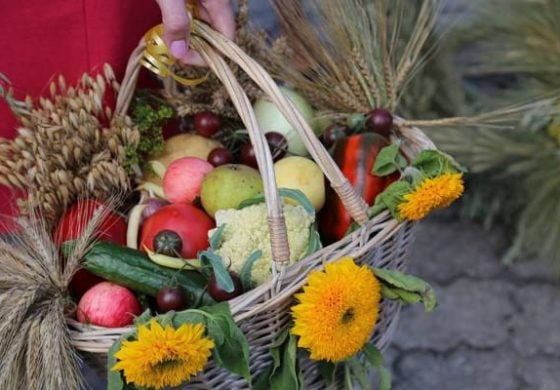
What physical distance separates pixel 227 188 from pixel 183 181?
0.10m

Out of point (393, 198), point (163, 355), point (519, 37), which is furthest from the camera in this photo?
point (519, 37)

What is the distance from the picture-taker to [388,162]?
47.1 inches

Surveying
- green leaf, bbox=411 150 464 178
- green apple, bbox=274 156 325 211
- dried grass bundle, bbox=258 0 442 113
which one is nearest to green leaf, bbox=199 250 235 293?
green apple, bbox=274 156 325 211

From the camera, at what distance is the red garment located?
1209 millimetres

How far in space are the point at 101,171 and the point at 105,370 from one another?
288mm

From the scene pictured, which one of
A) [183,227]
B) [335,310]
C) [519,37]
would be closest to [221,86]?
[183,227]

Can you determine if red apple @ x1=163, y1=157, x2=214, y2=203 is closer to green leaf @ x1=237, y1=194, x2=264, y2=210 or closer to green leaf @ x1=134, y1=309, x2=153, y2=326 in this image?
green leaf @ x1=237, y1=194, x2=264, y2=210

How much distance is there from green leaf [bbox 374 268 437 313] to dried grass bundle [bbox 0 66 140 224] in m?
0.42

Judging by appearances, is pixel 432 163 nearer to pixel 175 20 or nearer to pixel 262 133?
pixel 262 133

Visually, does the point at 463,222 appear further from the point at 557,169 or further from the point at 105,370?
the point at 105,370

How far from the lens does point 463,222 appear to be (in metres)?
2.17

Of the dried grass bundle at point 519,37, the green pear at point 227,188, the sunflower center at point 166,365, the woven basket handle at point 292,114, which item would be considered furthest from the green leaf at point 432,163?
the dried grass bundle at point 519,37

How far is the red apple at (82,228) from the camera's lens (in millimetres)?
1122

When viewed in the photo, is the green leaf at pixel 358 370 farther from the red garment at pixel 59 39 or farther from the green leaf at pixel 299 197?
the red garment at pixel 59 39
